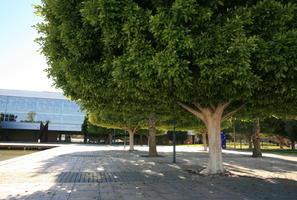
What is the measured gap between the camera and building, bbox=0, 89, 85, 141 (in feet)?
207

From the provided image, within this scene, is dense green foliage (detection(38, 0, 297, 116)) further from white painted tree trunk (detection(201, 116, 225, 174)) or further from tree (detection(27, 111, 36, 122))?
tree (detection(27, 111, 36, 122))

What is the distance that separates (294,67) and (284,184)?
494 centimetres

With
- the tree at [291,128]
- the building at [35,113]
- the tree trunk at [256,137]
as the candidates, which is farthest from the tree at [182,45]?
the building at [35,113]

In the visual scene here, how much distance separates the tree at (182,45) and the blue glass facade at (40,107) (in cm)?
6754

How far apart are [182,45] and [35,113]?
7277 centimetres

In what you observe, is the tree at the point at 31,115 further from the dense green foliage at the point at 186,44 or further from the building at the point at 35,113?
the dense green foliage at the point at 186,44

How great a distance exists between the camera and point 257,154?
23094 mm

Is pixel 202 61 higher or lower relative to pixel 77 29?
lower

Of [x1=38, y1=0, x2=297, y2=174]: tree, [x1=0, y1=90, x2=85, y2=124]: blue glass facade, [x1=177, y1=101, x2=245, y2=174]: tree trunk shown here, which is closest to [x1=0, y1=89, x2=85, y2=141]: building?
[x1=0, y1=90, x2=85, y2=124]: blue glass facade

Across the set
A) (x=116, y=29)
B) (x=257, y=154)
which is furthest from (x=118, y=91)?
(x=257, y=154)

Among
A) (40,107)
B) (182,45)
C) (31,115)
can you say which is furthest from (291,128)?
(40,107)

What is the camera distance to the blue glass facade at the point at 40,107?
68.1 metres

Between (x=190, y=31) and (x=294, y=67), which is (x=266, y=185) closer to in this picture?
(x=294, y=67)

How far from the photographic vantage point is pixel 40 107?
7138cm
